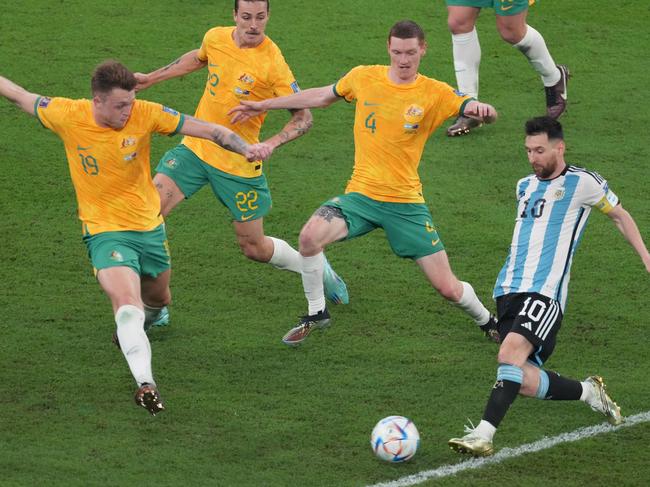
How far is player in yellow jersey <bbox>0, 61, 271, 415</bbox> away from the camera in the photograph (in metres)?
7.80

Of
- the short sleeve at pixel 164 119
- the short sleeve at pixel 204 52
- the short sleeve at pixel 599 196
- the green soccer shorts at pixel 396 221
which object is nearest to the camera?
the short sleeve at pixel 599 196

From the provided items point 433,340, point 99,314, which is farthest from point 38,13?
point 433,340

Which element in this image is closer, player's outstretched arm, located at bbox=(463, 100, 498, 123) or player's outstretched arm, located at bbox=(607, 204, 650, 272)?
player's outstretched arm, located at bbox=(607, 204, 650, 272)

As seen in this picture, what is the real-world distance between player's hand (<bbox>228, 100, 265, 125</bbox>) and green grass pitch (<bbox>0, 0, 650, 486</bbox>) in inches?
61.8

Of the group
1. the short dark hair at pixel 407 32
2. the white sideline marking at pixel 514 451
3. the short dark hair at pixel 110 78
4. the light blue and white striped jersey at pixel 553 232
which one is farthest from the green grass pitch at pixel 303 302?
the short dark hair at pixel 407 32

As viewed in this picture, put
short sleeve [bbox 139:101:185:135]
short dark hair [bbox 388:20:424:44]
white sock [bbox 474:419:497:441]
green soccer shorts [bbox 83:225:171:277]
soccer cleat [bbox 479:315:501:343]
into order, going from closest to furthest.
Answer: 1. white sock [bbox 474:419:497:441]
2. green soccer shorts [bbox 83:225:171:277]
3. short sleeve [bbox 139:101:185:135]
4. short dark hair [bbox 388:20:424:44]
5. soccer cleat [bbox 479:315:501:343]

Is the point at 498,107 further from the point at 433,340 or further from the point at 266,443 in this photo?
the point at 266,443

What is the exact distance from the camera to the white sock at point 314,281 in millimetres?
9016

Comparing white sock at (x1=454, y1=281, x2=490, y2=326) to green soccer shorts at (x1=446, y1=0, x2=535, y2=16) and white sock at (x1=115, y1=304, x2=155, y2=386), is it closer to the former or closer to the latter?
white sock at (x1=115, y1=304, x2=155, y2=386)

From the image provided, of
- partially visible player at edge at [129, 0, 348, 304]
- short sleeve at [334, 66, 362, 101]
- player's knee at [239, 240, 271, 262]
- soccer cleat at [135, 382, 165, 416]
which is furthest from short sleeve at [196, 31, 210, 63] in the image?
soccer cleat at [135, 382, 165, 416]

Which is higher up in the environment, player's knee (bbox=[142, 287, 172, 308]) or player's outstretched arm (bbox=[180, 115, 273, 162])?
player's outstretched arm (bbox=[180, 115, 273, 162])

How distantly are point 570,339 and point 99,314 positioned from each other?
11.6ft

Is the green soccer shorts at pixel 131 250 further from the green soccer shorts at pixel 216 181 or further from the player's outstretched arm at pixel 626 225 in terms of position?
the player's outstretched arm at pixel 626 225

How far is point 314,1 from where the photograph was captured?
1591cm
